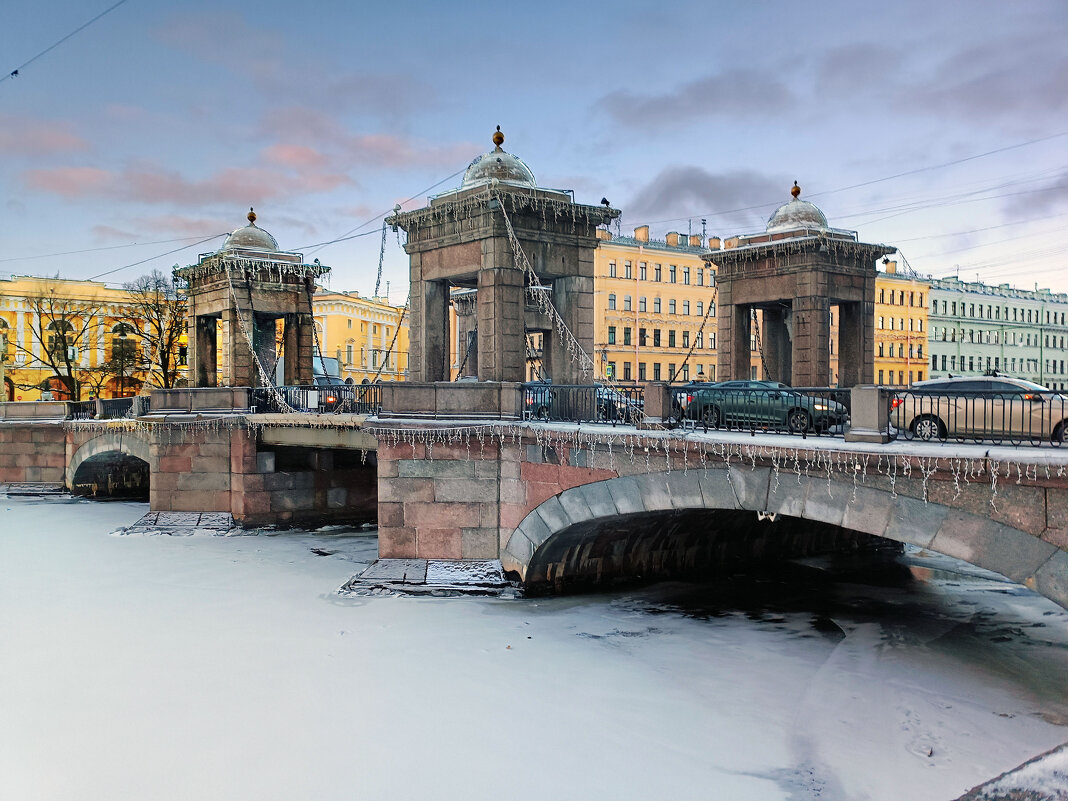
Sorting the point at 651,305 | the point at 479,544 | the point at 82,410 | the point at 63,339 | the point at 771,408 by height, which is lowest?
the point at 479,544

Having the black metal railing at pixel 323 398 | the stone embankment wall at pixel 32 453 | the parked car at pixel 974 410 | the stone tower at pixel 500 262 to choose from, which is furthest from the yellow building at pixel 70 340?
the parked car at pixel 974 410

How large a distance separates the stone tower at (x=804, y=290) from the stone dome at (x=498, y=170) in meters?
5.59

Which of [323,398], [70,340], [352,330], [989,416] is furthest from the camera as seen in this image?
[352,330]

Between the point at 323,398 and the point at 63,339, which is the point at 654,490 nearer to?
the point at 323,398

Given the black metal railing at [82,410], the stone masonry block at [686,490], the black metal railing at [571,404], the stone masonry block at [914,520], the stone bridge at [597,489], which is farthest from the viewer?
the black metal railing at [82,410]

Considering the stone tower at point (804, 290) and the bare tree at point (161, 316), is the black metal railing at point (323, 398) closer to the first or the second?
the stone tower at point (804, 290)

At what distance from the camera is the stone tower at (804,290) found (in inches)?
664

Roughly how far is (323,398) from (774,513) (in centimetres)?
1223

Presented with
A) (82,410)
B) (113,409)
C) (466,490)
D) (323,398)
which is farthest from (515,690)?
(82,410)

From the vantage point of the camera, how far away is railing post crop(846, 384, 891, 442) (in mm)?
8531

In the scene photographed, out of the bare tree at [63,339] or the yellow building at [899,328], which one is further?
the yellow building at [899,328]

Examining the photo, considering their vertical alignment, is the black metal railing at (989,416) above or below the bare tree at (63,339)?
below

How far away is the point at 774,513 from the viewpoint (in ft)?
31.3

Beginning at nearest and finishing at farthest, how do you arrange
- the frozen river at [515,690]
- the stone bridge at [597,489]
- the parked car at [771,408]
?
the stone bridge at [597,489], the frozen river at [515,690], the parked car at [771,408]
